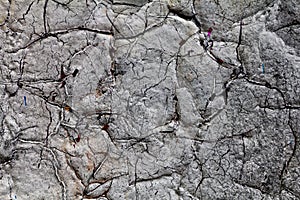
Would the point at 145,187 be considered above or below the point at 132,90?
below

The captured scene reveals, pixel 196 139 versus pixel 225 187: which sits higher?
pixel 196 139

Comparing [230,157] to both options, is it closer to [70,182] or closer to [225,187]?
[225,187]

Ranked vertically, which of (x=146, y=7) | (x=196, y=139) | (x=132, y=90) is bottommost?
(x=196, y=139)

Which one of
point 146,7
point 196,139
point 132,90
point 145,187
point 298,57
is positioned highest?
point 146,7

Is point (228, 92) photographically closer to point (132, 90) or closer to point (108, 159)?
point (132, 90)

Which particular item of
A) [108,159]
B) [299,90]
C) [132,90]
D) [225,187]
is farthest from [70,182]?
[299,90]

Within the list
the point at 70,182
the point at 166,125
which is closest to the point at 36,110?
the point at 70,182
